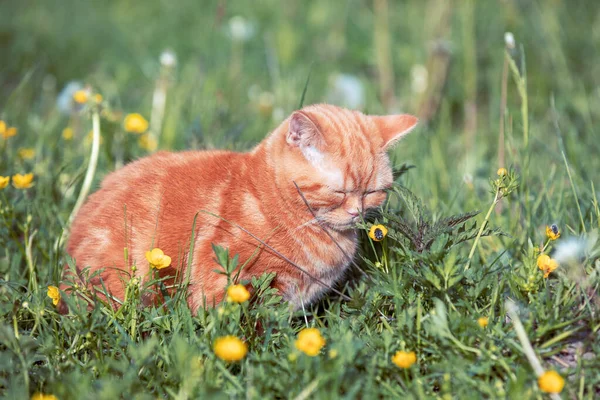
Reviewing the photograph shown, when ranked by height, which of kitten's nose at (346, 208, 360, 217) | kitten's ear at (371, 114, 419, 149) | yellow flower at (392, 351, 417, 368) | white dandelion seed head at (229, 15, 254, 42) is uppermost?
white dandelion seed head at (229, 15, 254, 42)

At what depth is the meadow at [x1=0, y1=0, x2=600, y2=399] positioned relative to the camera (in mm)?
1781

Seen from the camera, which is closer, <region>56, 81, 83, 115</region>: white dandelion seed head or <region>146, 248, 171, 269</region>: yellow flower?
<region>146, 248, 171, 269</region>: yellow flower

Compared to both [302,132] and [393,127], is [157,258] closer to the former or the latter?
[302,132]

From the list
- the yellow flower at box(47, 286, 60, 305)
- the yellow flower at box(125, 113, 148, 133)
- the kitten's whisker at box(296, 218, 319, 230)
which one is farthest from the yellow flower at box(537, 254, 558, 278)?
the yellow flower at box(125, 113, 148, 133)

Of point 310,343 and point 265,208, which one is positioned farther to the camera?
point 265,208

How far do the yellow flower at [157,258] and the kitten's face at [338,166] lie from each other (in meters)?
0.54

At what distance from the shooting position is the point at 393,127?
2.32 metres

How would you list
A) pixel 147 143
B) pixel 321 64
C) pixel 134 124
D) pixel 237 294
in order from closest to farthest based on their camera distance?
pixel 237 294
pixel 134 124
pixel 147 143
pixel 321 64

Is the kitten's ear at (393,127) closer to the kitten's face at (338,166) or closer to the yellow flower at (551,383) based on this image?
the kitten's face at (338,166)

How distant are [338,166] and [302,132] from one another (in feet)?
0.58

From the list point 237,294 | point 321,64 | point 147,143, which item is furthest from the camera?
point 321,64

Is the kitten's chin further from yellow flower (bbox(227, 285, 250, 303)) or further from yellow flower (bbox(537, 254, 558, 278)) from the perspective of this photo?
yellow flower (bbox(537, 254, 558, 278))

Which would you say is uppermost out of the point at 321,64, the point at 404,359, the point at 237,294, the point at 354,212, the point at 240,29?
the point at 240,29

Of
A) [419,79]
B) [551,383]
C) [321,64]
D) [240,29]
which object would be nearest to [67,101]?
[240,29]
